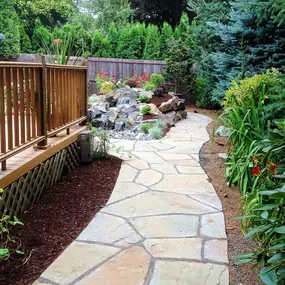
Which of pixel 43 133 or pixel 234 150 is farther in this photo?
pixel 234 150

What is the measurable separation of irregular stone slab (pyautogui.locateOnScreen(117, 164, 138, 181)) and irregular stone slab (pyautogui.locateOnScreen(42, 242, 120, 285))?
1.57 m

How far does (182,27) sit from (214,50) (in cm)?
312

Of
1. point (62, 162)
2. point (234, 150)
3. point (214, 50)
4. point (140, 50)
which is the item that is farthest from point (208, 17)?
point (62, 162)

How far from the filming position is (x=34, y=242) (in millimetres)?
2488

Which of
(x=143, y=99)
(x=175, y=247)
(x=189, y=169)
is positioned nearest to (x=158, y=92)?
(x=143, y=99)

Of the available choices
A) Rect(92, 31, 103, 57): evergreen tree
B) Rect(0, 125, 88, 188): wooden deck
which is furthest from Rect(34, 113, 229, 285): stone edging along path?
Rect(92, 31, 103, 57): evergreen tree

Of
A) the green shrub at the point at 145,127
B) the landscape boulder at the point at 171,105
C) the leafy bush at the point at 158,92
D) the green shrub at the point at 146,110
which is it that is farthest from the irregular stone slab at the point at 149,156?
the leafy bush at the point at 158,92

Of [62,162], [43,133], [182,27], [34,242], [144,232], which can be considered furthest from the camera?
[182,27]

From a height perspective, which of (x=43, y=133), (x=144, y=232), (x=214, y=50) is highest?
(x=214, y=50)

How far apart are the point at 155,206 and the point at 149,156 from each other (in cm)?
186

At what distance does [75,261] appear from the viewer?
2281 millimetres

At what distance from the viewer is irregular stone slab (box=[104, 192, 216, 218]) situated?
314cm

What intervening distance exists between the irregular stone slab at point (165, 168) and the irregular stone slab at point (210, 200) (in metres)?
0.85

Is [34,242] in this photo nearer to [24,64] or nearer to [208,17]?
[24,64]
